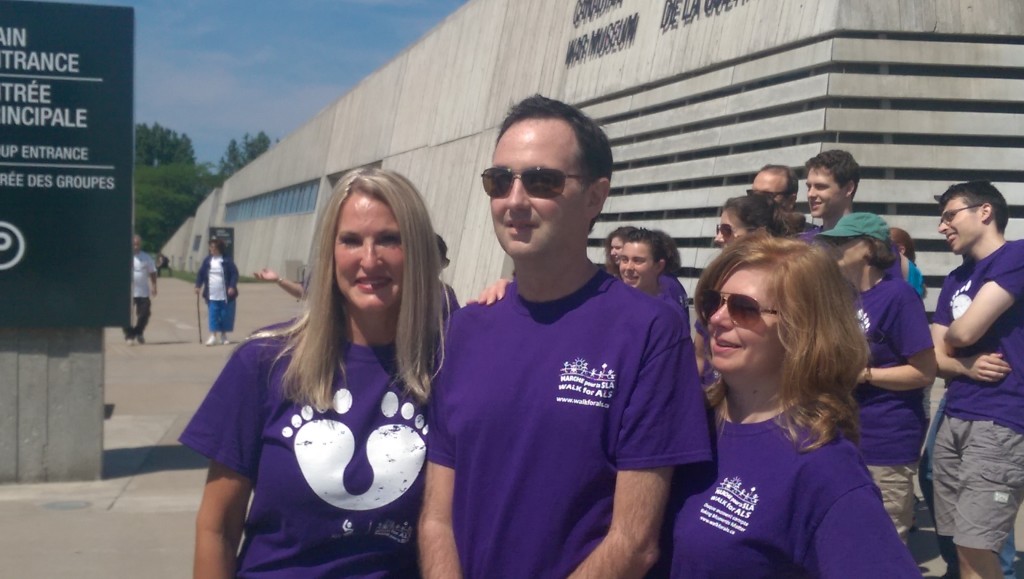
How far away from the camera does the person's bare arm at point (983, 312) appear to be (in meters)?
4.63

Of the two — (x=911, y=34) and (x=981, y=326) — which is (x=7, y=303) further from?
(x=911, y=34)

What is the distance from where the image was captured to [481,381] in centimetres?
244

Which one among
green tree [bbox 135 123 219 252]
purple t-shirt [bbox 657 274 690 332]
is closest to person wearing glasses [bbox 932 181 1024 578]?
purple t-shirt [bbox 657 274 690 332]

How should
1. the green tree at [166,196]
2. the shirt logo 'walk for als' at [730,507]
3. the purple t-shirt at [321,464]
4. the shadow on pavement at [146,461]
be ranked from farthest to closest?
the green tree at [166,196] → the shadow on pavement at [146,461] → the purple t-shirt at [321,464] → the shirt logo 'walk for als' at [730,507]

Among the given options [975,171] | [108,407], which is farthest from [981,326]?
[108,407]

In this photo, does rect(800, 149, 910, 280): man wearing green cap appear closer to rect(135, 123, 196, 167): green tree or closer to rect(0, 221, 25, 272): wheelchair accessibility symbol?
rect(0, 221, 25, 272): wheelchair accessibility symbol

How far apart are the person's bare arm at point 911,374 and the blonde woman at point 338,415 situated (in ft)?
7.63

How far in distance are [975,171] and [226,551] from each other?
8850mm

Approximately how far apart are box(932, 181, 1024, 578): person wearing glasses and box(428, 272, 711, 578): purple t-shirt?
2.79 metres

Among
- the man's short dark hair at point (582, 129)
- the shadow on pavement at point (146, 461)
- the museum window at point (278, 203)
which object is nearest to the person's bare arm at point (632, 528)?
the man's short dark hair at point (582, 129)

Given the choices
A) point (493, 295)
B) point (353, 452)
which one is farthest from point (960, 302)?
point (353, 452)

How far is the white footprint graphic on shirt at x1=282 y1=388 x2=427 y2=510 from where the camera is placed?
256 centimetres

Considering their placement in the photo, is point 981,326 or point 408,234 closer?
point 408,234

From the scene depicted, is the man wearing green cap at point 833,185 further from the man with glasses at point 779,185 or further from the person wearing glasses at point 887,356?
the person wearing glasses at point 887,356
